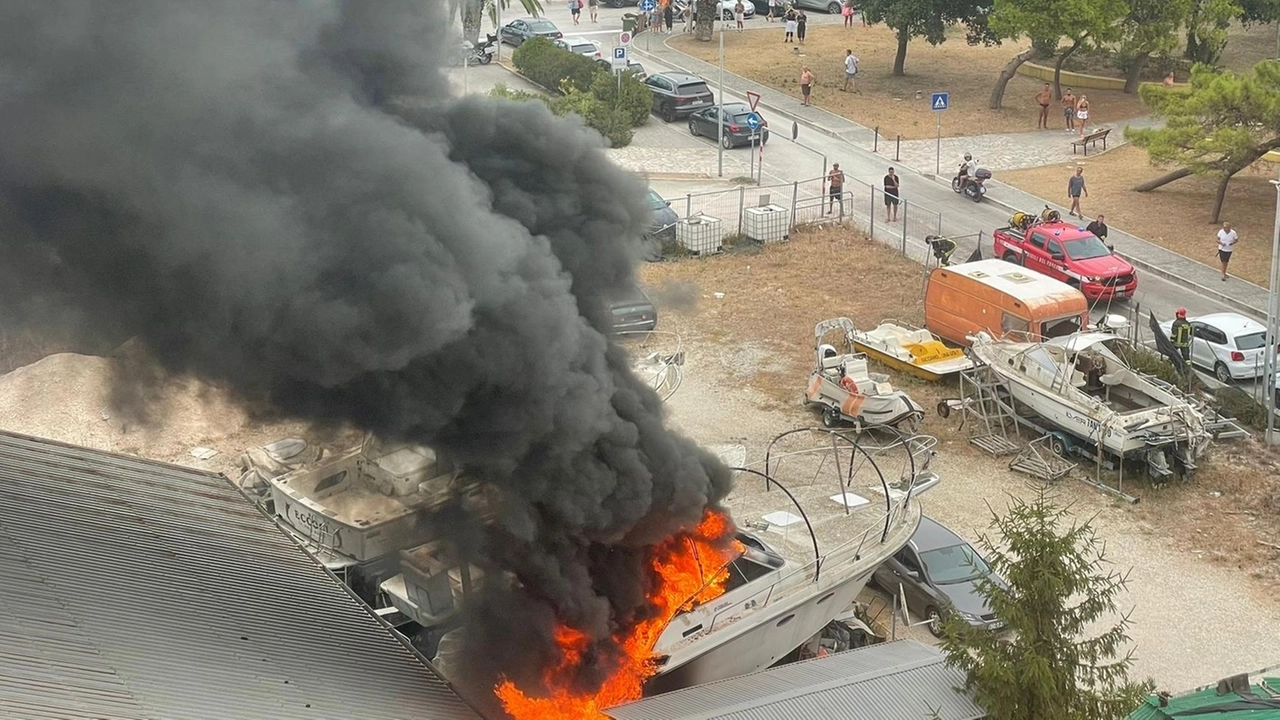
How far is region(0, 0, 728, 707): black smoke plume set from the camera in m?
11.0

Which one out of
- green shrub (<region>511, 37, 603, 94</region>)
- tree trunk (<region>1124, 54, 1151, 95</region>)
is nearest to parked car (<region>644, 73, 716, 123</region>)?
green shrub (<region>511, 37, 603, 94</region>)

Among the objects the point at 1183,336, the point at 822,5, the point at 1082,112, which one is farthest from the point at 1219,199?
the point at 822,5

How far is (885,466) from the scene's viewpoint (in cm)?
1941

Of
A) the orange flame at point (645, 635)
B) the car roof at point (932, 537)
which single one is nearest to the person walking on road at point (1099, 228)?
the car roof at point (932, 537)

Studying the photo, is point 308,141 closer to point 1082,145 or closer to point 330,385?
point 330,385

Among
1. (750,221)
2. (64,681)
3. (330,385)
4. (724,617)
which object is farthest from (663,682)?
(750,221)

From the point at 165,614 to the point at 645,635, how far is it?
4471 millimetres

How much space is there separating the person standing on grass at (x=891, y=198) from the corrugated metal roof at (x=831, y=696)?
1936 centimetres

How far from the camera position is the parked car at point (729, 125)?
36469 millimetres

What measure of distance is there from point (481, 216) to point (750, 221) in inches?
724

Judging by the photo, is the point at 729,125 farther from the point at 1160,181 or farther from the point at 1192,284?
the point at 1192,284

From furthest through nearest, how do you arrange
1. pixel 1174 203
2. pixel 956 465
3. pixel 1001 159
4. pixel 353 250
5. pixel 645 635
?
pixel 1001 159 → pixel 1174 203 → pixel 956 465 → pixel 645 635 → pixel 353 250

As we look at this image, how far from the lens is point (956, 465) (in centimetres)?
1995

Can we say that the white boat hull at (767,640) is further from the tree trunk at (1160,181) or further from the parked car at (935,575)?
the tree trunk at (1160,181)
